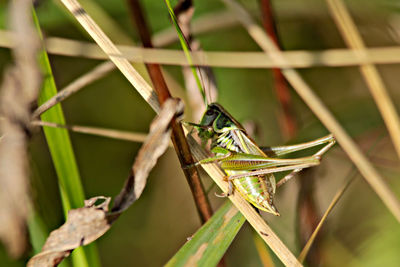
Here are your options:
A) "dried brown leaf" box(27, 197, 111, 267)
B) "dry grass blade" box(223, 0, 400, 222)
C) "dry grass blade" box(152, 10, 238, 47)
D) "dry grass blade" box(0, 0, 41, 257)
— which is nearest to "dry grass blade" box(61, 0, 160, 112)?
"dry grass blade" box(0, 0, 41, 257)

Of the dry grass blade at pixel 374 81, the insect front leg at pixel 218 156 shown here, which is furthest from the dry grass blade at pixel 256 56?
the insect front leg at pixel 218 156

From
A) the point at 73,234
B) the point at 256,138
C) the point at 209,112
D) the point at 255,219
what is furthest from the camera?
the point at 256,138

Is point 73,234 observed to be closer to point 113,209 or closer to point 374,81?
point 113,209

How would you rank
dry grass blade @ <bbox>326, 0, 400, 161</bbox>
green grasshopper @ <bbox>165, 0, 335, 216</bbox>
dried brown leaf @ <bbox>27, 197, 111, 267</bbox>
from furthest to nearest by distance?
dry grass blade @ <bbox>326, 0, 400, 161</bbox> → green grasshopper @ <bbox>165, 0, 335, 216</bbox> → dried brown leaf @ <bbox>27, 197, 111, 267</bbox>

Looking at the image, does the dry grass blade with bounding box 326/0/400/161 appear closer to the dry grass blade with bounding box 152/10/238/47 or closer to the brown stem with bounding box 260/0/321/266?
the brown stem with bounding box 260/0/321/266

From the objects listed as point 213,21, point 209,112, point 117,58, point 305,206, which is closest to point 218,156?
point 209,112

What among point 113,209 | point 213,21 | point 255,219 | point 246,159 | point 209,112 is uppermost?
point 213,21

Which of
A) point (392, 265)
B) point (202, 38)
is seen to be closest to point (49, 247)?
point (392, 265)

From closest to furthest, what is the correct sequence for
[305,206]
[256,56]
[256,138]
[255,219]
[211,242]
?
[211,242], [255,219], [256,56], [305,206], [256,138]
